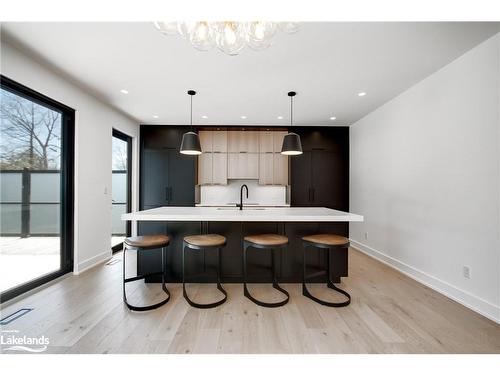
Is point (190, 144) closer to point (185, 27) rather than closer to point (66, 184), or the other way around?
point (185, 27)

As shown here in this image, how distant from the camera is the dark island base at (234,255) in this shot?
101 inches

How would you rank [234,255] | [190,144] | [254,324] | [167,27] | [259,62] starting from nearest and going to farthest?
[167,27] → [254,324] → [259,62] → [234,255] → [190,144]

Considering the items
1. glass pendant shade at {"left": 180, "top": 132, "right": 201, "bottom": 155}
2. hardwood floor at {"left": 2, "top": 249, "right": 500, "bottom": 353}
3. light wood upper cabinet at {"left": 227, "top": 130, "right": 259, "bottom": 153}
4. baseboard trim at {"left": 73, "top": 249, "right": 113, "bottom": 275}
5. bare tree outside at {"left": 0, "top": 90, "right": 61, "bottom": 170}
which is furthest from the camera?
light wood upper cabinet at {"left": 227, "top": 130, "right": 259, "bottom": 153}

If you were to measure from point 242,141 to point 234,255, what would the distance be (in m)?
3.02

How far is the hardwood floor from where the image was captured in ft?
5.17

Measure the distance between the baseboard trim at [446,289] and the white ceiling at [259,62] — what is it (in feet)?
8.23

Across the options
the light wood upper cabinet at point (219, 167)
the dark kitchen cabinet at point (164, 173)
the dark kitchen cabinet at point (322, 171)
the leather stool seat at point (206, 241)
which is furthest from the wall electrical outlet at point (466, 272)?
the dark kitchen cabinet at point (164, 173)

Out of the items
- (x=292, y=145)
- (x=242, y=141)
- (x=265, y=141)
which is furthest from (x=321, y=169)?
(x=292, y=145)

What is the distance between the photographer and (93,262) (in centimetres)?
326

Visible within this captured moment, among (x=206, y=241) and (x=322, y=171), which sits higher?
(x=322, y=171)

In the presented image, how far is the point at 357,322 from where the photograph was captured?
188 centimetres

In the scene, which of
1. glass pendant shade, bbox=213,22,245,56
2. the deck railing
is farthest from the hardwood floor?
glass pendant shade, bbox=213,22,245,56

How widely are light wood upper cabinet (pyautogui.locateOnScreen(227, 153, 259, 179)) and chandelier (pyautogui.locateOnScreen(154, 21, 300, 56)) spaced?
10.9 ft

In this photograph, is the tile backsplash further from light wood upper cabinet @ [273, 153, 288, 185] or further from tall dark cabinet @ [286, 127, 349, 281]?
tall dark cabinet @ [286, 127, 349, 281]
